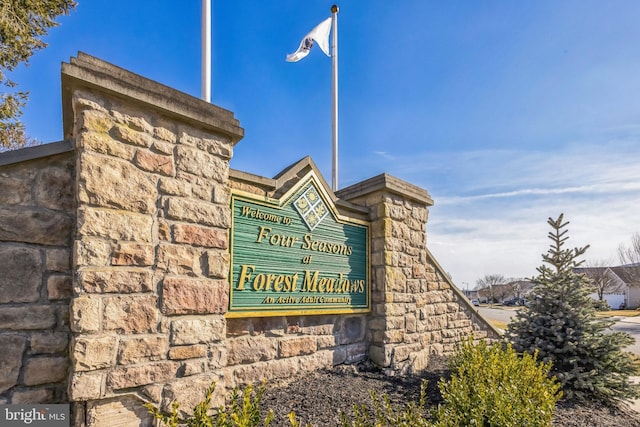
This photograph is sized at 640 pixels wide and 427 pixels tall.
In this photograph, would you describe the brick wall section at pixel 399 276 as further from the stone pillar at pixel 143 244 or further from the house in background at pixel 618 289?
the house in background at pixel 618 289

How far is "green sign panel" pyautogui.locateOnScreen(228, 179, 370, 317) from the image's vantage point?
3.78 metres

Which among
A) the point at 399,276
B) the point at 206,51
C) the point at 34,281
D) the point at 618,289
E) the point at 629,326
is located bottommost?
the point at 618,289

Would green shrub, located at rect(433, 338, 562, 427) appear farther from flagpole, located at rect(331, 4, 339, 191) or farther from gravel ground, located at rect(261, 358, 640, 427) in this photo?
flagpole, located at rect(331, 4, 339, 191)

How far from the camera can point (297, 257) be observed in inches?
171

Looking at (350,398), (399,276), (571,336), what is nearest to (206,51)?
(399,276)

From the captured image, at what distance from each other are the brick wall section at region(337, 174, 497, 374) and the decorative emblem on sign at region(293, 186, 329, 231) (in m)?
0.98

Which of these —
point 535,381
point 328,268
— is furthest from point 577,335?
point 328,268

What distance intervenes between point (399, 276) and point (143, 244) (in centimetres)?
356

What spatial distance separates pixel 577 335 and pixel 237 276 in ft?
16.9

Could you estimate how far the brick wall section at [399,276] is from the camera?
4945mm

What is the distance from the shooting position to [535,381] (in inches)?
149

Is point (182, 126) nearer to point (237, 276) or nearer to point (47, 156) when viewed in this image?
point (47, 156)

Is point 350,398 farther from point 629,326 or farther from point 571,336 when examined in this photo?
point 629,326

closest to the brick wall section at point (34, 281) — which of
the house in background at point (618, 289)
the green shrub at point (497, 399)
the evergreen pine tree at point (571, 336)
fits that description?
the green shrub at point (497, 399)
